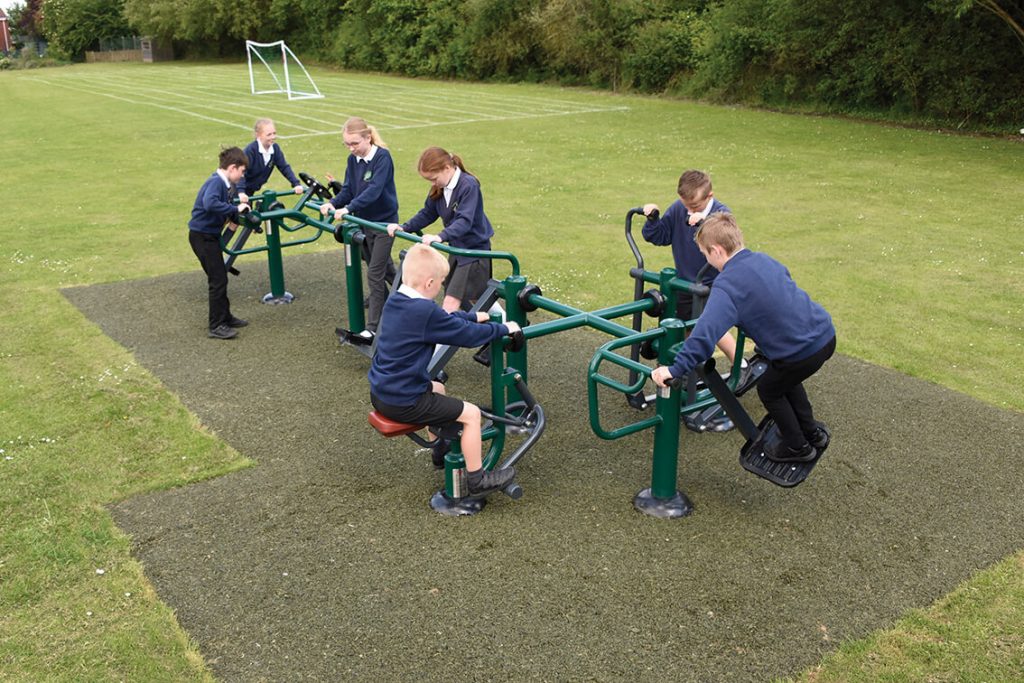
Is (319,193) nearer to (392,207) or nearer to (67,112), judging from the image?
(392,207)

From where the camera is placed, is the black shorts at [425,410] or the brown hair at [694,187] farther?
the brown hair at [694,187]

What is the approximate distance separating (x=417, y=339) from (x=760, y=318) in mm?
1680

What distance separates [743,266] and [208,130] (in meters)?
20.4

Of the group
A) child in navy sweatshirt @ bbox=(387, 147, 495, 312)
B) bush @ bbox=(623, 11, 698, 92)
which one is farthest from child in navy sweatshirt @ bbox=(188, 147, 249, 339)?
bush @ bbox=(623, 11, 698, 92)

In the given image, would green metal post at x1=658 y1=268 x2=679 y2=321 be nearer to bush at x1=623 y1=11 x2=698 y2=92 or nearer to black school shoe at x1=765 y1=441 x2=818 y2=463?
black school shoe at x1=765 y1=441 x2=818 y2=463

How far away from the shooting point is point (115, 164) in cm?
1759

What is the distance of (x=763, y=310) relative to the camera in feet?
14.9

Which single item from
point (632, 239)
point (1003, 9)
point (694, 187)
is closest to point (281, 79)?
point (1003, 9)

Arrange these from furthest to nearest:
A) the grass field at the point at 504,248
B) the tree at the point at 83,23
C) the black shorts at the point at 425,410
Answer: the tree at the point at 83,23 < the black shorts at the point at 425,410 < the grass field at the point at 504,248

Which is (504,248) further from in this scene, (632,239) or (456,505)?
(456,505)

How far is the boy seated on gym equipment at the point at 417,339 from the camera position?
4594 millimetres

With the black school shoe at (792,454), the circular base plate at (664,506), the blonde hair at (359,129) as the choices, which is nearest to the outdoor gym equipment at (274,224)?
the blonde hair at (359,129)

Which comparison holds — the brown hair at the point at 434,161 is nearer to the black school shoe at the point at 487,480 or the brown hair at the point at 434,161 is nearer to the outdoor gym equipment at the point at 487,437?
the outdoor gym equipment at the point at 487,437

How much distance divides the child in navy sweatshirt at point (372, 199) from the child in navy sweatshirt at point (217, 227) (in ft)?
2.69
